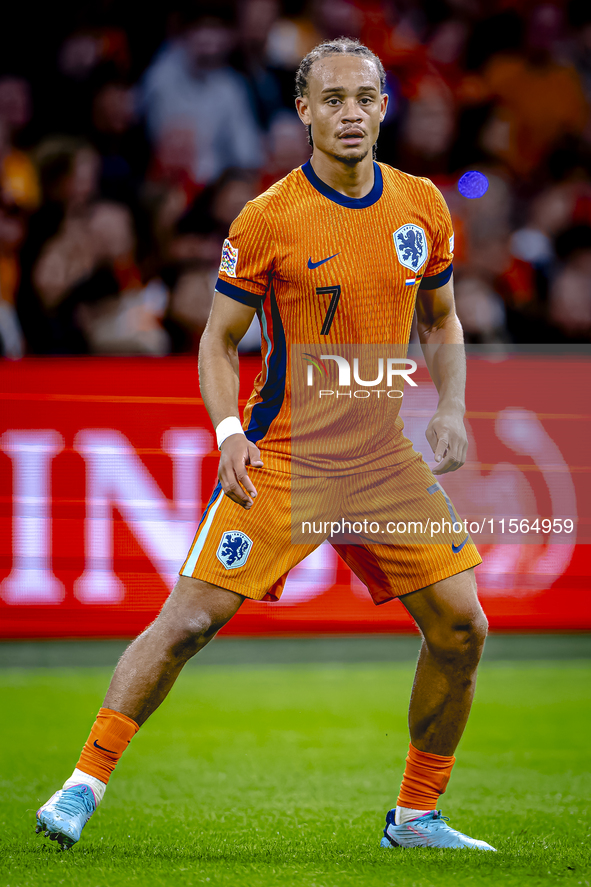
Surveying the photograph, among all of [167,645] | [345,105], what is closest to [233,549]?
[167,645]

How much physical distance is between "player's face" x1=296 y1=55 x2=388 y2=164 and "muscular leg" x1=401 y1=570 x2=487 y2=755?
1.26m

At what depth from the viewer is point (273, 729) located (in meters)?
4.86

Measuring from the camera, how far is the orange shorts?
3115 millimetres

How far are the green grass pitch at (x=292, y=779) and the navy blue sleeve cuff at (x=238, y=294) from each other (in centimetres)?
154

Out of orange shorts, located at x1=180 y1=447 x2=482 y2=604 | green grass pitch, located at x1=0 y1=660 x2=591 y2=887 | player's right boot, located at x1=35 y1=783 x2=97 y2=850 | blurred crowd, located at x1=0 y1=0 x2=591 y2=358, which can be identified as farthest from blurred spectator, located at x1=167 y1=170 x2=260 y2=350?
player's right boot, located at x1=35 y1=783 x2=97 y2=850

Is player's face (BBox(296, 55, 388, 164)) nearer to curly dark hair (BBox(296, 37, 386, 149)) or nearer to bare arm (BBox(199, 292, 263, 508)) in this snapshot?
curly dark hair (BBox(296, 37, 386, 149))

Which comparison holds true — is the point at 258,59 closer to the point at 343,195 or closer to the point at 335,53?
the point at 335,53

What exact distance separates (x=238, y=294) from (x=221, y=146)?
4.82m

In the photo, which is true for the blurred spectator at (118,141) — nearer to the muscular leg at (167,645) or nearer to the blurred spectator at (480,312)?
the blurred spectator at (480,312)

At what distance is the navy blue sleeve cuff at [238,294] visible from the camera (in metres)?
3.14

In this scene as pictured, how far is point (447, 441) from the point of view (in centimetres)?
323

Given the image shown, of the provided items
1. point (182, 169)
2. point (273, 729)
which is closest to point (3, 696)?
point (273, 729)

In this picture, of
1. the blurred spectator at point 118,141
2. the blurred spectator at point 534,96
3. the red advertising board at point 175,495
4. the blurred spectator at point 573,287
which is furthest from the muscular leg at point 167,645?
the blurred spectator at point 534,96

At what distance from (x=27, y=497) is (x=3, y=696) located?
1017 mm
